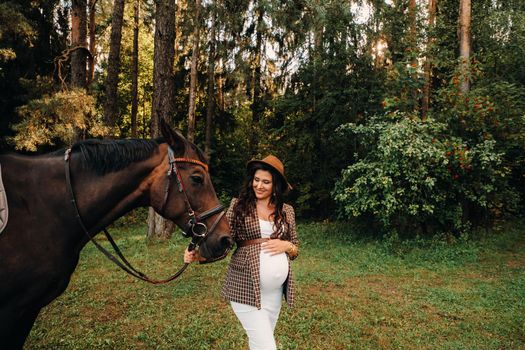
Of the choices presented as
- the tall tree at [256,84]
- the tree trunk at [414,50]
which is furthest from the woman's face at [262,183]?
the tall tree at [256,84]

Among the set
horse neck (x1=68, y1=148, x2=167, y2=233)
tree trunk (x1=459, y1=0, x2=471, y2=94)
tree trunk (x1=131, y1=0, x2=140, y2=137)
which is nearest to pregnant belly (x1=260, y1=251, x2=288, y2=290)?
horse neck (x1=68, y1=148, x2=167, y2=233)

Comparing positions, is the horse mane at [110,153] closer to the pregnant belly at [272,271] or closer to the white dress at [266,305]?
the white dress at [266,305]

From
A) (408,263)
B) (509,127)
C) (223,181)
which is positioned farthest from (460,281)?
(223,181)

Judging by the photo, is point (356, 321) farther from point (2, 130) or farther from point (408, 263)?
point (2, 130)

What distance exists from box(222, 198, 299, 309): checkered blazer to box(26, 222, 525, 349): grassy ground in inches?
72.3

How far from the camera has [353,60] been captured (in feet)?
40.1

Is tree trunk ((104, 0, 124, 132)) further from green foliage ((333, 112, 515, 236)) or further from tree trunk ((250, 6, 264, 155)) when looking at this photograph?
green foliage ((333, 112, 515, 236))

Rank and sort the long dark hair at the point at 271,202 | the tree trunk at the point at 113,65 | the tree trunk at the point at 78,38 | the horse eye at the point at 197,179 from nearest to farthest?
the horse eye at the point at 197,179
the long dark hair at the point at 271,202
the tree trunk at the point at 78,38
the tree trunk at the point at 113,65

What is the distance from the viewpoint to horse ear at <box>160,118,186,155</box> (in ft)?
8.39

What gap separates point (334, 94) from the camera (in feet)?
40.4

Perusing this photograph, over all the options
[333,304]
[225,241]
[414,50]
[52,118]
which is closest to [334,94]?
[414,50]

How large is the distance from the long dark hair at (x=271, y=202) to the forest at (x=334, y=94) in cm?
505

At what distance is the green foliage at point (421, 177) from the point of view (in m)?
8.48

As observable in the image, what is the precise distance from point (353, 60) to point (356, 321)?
9.46 meters
